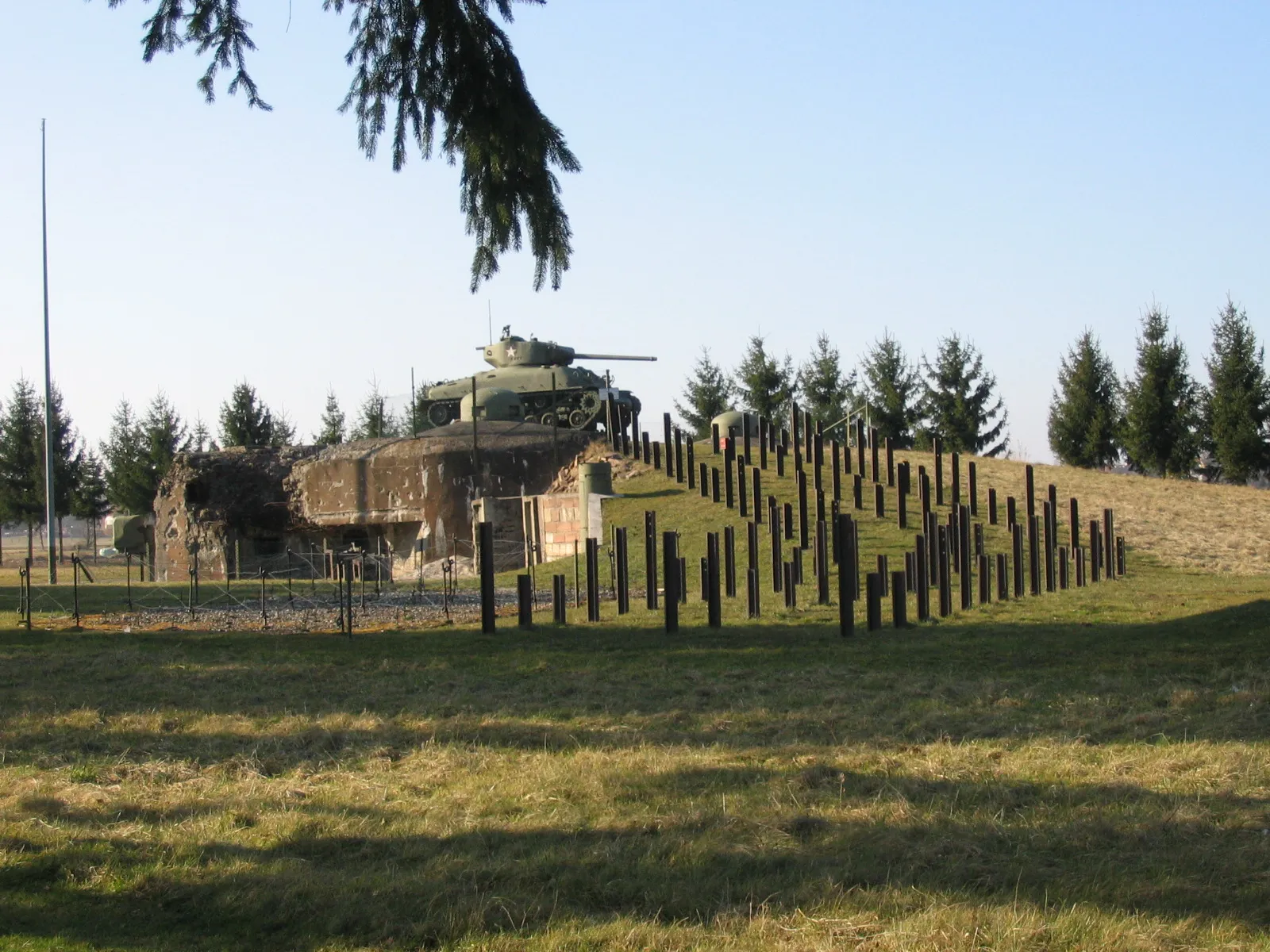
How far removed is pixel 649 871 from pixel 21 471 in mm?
42232

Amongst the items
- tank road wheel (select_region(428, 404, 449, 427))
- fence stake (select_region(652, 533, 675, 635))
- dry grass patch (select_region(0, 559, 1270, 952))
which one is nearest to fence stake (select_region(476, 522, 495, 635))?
fence stake (select_region(652, 533, 675, 635))

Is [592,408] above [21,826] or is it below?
above

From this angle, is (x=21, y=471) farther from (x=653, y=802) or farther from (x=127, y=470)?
(x=653, y=802)

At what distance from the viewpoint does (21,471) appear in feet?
139

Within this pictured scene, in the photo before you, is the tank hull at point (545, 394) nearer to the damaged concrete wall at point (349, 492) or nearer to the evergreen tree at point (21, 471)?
the damaged concrete wall at point (349, 492)

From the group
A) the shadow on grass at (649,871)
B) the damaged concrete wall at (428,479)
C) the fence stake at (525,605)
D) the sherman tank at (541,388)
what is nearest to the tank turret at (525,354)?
the sherman tank at (541,388)

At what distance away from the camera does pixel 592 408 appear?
36.6 metres

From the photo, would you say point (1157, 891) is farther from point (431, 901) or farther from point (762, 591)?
point (762, 591)

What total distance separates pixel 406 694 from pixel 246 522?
24288mm

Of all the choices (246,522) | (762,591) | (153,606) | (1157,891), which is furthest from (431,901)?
(246,522)

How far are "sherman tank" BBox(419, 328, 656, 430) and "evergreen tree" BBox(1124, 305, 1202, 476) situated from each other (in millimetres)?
16067

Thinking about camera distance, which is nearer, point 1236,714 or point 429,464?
point 1236,714

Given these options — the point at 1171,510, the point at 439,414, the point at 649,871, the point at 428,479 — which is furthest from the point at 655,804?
the point at 439,414

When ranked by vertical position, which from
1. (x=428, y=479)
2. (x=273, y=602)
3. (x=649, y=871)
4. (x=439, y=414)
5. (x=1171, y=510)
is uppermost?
(x=439, y=414)
